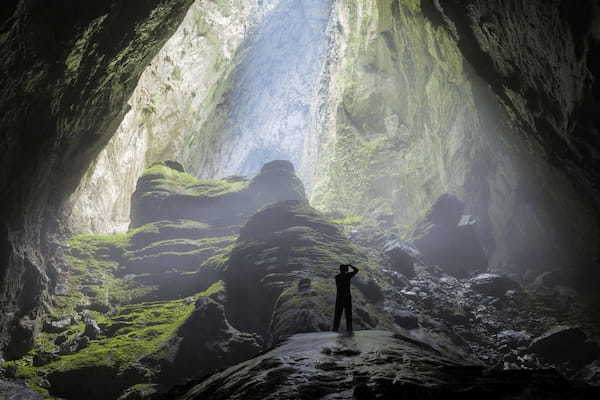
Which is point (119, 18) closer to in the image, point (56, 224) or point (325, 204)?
point (56, 224)

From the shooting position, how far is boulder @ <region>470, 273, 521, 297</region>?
20.6 metres

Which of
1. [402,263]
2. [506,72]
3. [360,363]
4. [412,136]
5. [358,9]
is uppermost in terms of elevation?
[358,9]

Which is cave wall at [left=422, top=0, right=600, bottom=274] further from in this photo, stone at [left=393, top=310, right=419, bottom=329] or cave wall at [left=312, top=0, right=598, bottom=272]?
stone at [left=393, top=310, right=419, bottom=329]

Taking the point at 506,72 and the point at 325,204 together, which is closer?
the point at 506,72

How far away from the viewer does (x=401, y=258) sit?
25875mm

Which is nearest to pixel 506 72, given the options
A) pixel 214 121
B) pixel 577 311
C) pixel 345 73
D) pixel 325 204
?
pixel 577 311

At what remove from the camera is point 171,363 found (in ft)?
52.3

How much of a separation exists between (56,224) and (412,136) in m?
33.1

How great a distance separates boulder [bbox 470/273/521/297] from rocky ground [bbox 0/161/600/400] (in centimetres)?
10

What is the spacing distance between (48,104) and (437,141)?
1207 inches

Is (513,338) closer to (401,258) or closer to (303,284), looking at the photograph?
(303,284)

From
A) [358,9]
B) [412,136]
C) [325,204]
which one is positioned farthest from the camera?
[358,9]

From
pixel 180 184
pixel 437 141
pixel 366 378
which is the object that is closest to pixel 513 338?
pixel 366 378

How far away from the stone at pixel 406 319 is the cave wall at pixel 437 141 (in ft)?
27.5
